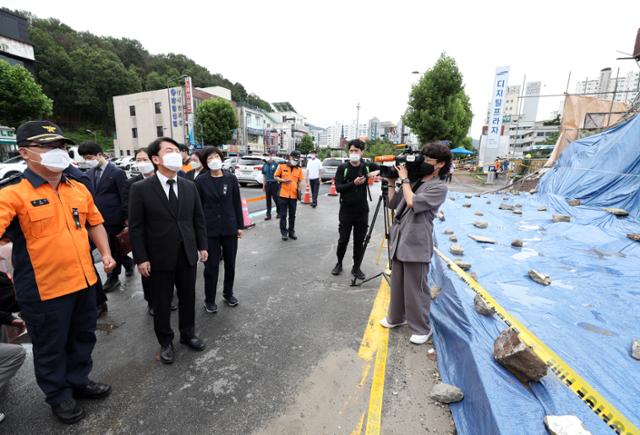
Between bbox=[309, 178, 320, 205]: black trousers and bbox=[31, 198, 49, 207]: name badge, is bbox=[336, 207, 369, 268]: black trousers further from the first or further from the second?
bbox=[309, 178, 320, 205]: black trousers

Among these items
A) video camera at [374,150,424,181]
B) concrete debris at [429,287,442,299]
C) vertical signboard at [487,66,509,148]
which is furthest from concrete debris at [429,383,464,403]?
vertical signboard at [487,66,509,148]

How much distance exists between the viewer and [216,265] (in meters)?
3.46

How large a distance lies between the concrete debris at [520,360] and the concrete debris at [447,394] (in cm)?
38

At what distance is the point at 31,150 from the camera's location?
6.19 ft

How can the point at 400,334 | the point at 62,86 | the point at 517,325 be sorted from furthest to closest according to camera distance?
the point at 62,86 → the point at 400,334 → the point at 517,325

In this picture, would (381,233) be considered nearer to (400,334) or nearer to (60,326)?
(400,334)

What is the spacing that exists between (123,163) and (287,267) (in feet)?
86.0

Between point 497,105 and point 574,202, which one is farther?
point 497,105

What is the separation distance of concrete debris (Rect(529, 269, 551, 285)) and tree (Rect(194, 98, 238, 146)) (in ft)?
121

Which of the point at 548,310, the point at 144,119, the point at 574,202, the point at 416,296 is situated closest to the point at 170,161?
the point at 416,296

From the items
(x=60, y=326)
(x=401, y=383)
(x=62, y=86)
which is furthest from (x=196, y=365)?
(x=62, y=86)

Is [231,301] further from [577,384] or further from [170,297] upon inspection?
[577,384]

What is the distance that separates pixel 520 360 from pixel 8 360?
337cm

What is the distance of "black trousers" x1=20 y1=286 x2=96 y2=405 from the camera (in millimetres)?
1909
